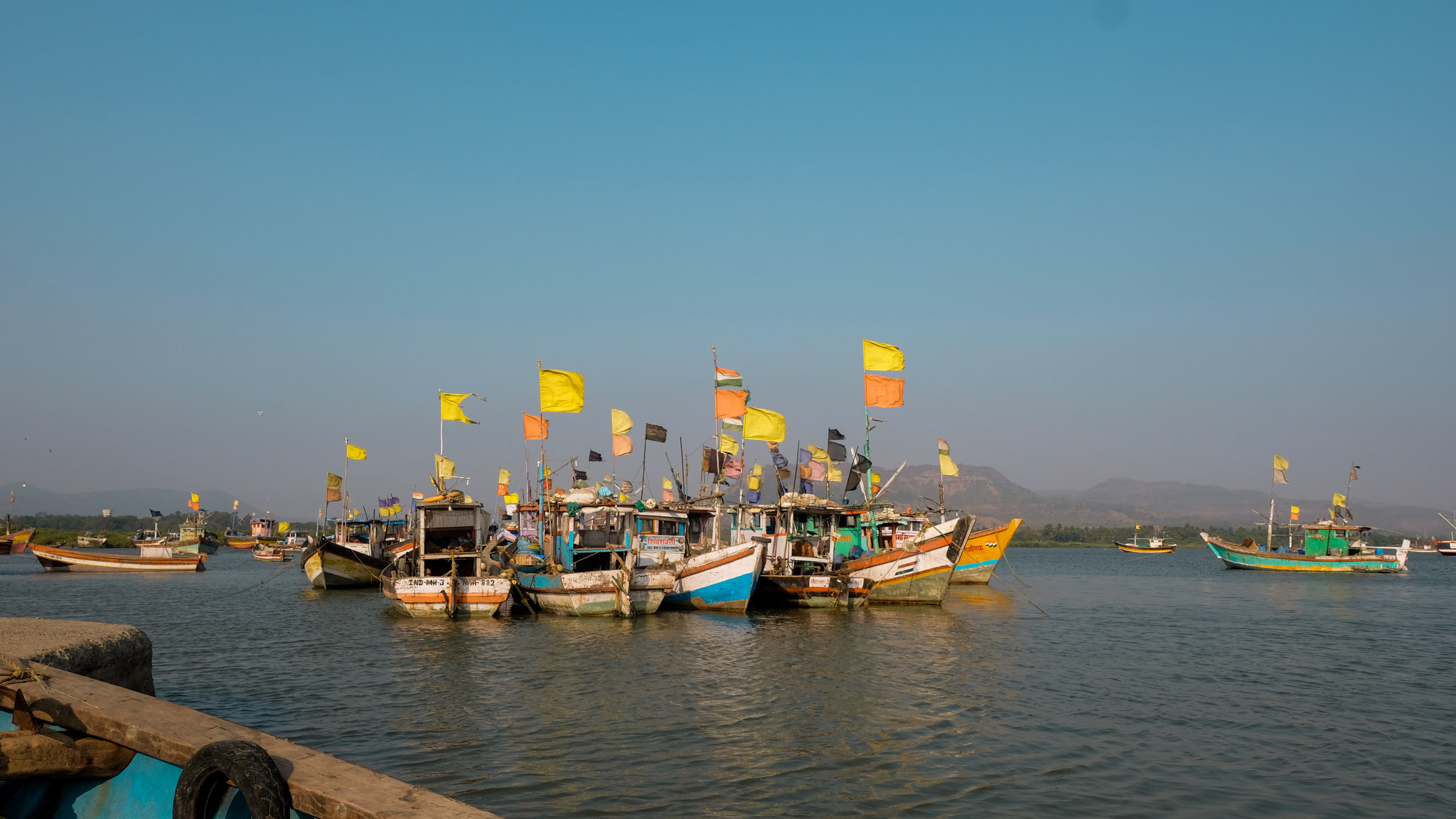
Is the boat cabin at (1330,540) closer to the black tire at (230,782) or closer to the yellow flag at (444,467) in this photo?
the yellow flag at (444,467)

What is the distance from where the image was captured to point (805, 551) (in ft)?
115

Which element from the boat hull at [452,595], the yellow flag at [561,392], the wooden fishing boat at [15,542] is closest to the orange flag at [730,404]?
the yellow flag at [561,392]

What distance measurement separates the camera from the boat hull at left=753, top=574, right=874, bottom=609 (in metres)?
32.8

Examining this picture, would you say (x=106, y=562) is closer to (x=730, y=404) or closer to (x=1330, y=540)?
(x=730, y=404)

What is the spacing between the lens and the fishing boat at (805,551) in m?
33.0

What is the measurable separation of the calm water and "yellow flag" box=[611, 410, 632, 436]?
9077mm

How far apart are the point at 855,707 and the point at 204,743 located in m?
12.3

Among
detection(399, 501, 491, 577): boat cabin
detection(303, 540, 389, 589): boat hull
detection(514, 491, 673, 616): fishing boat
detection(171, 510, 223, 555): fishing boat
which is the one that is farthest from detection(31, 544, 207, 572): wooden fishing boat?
detection(514, 491, 673, 616): fishing boat

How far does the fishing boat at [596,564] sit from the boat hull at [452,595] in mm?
1882

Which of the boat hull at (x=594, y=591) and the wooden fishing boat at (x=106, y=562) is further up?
the boat hull at (x=594, y=591)

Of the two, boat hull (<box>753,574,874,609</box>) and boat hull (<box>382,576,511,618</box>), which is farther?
boat hull (<box>753,574,874,609</box>)

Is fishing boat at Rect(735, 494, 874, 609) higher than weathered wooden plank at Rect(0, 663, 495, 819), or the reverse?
weathered wooden plank at Rect(0, 663, 495, 819)

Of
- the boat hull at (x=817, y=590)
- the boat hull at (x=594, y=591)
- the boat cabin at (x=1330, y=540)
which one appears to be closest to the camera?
the boat hull at (x=594, y=591)

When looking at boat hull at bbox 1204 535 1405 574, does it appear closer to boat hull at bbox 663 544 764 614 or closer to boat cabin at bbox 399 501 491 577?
boat hull at bbox 663 544 764 614
